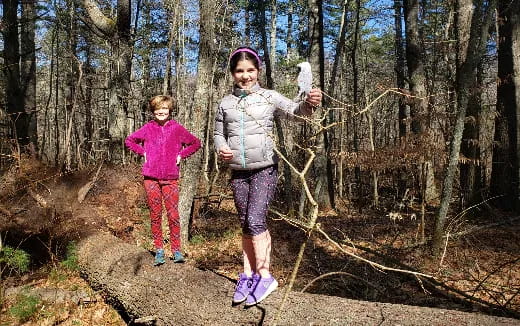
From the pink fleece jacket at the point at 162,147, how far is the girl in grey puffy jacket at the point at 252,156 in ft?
4.00

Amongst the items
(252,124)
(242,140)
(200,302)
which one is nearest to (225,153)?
(242,140)

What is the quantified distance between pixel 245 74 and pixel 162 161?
1.61 m

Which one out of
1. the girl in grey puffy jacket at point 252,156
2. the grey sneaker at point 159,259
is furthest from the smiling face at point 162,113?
the grey sneaker at point 159,259

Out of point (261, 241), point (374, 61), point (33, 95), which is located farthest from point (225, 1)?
point (374, 61)

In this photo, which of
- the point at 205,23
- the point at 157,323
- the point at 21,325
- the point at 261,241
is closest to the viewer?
the point at 261,241

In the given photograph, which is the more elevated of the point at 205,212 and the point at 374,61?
the point at 374,61

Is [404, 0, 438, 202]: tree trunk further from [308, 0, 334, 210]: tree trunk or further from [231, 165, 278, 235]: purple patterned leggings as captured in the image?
[231, 165, 278, 235]: purple patterned leggings

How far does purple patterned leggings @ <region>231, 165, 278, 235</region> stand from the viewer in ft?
10.1

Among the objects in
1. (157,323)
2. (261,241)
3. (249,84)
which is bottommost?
(157,323)

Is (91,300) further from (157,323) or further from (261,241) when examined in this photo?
(261,241)

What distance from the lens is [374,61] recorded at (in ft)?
96.0

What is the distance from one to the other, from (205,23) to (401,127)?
7.96 metres

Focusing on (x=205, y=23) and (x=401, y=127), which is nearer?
(x=205, y=23)

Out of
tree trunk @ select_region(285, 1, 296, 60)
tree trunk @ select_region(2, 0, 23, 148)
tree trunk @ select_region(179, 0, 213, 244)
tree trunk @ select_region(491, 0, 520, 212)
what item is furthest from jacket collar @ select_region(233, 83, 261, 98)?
tree trunk @ select_region(285, 1, 296, 60)
